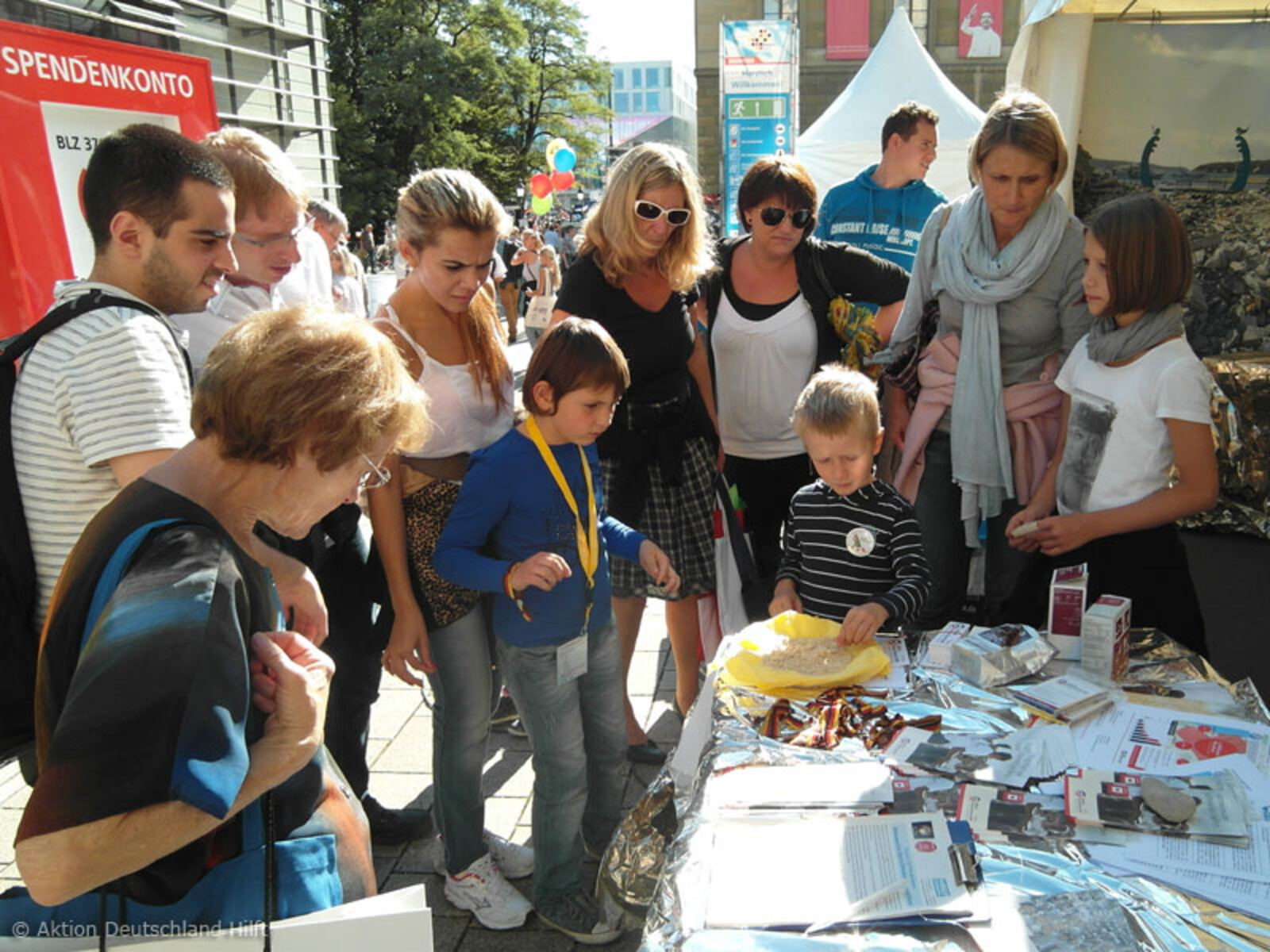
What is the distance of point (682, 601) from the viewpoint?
2951 mm

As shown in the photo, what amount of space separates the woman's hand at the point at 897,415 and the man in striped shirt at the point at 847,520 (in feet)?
2.30

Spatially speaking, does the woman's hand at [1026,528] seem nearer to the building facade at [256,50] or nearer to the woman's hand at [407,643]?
the woman's hand at [407,643]

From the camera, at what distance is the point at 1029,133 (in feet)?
7.81

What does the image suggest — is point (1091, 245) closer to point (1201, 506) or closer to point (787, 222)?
point (1201, 506)

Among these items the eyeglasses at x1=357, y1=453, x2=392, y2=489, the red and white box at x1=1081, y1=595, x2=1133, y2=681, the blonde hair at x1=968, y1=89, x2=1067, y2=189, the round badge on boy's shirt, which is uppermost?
the blonde hair at x1=968, y1=89, x2=1067, y2=189

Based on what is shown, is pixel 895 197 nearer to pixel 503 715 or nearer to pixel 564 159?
pixel 503 715

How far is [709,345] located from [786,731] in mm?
1607

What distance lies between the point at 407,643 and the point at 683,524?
1.02m

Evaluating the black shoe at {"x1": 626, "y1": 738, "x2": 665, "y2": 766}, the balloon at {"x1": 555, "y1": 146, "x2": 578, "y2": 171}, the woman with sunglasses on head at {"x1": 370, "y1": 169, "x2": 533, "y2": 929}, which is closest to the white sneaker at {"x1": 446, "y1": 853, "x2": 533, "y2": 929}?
the woman with sunglasses on head at {"x1": 370, "y1": 169, "x2": 533, "y2": 929}

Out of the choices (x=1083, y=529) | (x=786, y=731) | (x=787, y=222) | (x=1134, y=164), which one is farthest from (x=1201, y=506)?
(x=1134, y=164)

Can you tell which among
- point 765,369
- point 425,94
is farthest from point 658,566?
point 425,94

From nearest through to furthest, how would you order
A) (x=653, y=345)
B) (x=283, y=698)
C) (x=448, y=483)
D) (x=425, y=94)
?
(x=283, y=698) → (x=448, y=483) → (x=653, y=345) → (x=425, y=94)

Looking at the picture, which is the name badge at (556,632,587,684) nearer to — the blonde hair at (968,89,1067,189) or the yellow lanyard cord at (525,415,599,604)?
the yellow lanyard cord at (525,415,599,604)

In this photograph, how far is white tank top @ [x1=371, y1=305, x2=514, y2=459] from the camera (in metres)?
2.08
